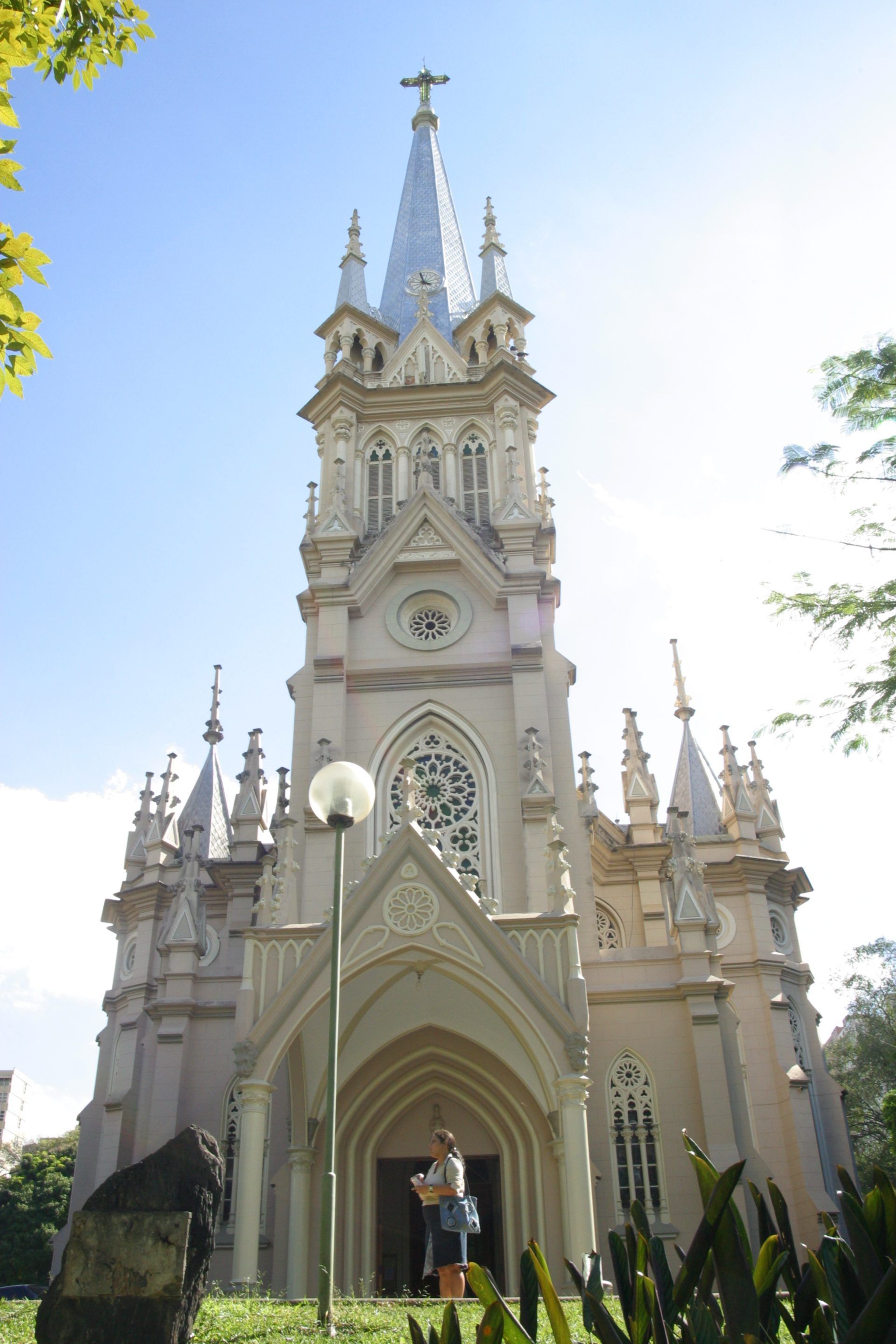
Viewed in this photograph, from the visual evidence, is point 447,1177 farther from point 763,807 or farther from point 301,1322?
point 763,807

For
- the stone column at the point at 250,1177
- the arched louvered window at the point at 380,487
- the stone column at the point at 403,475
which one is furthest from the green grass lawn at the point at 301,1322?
the stone column at the point at 403,475

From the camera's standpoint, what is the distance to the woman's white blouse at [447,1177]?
30.3 feet

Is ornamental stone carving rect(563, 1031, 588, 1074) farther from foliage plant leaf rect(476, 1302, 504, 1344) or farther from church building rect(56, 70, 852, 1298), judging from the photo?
foliage plant leaf rect(476, 1302, 504, 1344)

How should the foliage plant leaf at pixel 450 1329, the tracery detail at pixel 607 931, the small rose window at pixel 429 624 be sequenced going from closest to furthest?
the foliage plant leaf at pixel 450 1329 < the small rose window at pixel 429 624 < the tracery detail at pixel 607 931

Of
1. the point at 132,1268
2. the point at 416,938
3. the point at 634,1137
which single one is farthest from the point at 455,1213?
the point at 634,1137

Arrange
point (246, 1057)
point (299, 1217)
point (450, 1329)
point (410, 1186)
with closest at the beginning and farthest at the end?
point (450, 1329), point (246, 1057), point (299, 1217), point (410, 1186)

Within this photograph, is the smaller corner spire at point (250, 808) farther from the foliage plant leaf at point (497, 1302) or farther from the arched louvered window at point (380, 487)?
the foliage plant leaf at point (497, 1302)

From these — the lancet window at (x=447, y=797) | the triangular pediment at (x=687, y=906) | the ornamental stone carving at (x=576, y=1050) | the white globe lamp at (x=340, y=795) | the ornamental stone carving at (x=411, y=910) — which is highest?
the lancet window at (x=447, y=797)

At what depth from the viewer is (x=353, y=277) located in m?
29.5

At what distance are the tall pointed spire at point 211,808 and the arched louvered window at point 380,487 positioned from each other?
871 centimetres

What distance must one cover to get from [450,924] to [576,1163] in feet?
11.4

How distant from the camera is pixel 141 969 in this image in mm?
23922

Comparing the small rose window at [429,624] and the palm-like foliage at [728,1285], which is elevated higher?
the small rose window at [429,624]

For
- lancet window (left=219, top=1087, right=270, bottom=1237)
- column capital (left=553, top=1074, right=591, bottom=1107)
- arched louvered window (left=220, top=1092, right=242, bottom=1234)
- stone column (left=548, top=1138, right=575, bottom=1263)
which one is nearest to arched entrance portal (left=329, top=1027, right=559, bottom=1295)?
stone column (left=548, top=1138, right=575, bottom=1263)
